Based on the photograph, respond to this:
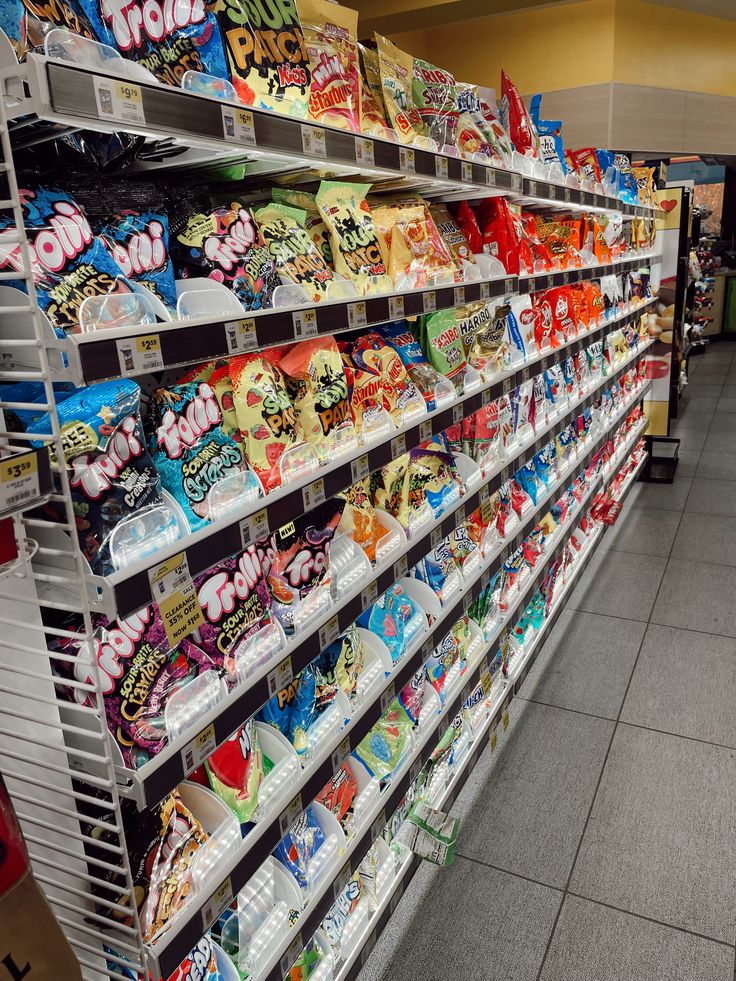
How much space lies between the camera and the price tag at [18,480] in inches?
28.5

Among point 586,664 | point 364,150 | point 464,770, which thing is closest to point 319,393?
point 364,150

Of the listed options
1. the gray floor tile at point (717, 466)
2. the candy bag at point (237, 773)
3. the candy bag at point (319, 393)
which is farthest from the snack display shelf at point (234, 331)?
the gray floor tile at point (717, 466)

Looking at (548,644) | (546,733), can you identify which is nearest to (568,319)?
(548,644)

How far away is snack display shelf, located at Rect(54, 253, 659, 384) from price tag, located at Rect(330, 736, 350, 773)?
2.98 ft

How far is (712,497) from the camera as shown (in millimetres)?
5094

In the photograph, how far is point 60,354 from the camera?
89cm

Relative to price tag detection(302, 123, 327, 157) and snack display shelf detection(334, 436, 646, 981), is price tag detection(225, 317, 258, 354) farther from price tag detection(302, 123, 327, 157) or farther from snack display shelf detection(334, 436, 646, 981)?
snack display shelf detection(334, 436, 646, 981)

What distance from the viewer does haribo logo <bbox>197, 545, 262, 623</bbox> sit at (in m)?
1.30

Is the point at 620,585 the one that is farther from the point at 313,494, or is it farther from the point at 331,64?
the point at 331,64

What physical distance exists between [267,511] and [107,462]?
1.10 ft

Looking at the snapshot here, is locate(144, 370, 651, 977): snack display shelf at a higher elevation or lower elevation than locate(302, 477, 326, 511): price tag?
lower

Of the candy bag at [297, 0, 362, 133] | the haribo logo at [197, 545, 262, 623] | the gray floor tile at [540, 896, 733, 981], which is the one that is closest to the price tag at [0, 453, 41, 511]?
the haribo logo at [197, 545, 262, 623]

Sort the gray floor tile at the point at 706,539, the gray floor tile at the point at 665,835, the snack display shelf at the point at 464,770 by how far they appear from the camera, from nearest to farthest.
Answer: the snack display shelf at the point at 464,770 < the gray floor tile at the point at 665,835 < the gray floor tile at the point at 706,539

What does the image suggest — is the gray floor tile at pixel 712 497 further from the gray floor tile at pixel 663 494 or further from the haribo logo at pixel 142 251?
the haribo logo at pixel 142 251
